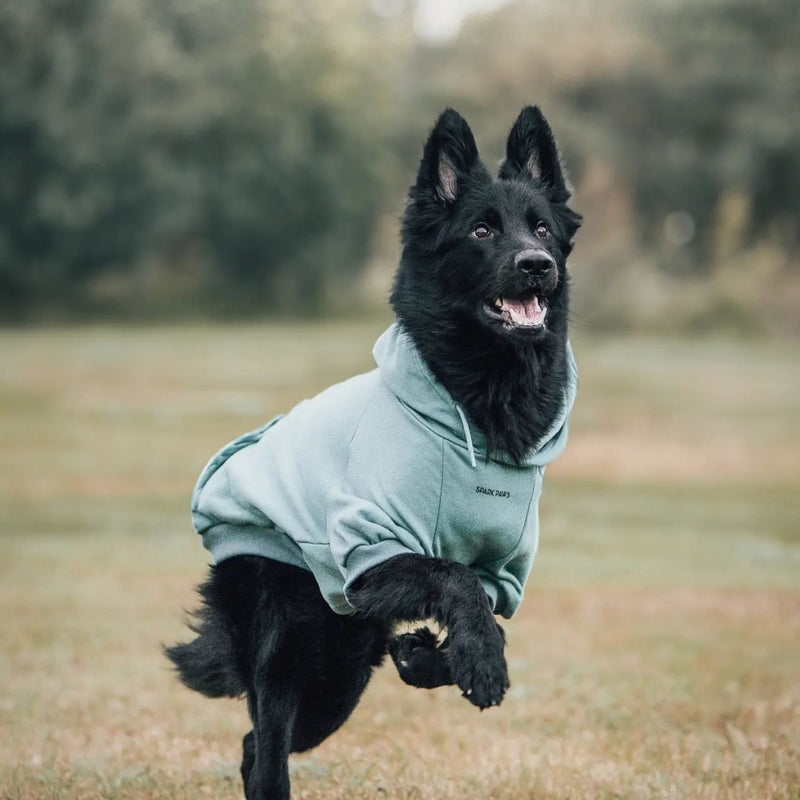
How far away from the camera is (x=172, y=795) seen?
5660 millimetres

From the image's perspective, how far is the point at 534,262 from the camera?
4.82 meters

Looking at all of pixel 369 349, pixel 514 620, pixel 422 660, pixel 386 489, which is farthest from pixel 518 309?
pixel 369 349

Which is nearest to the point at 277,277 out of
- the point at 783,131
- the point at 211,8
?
the point at 211,8

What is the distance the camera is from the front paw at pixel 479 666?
4.37 m

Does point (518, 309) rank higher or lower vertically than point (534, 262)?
lower

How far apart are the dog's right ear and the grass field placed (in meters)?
2.39

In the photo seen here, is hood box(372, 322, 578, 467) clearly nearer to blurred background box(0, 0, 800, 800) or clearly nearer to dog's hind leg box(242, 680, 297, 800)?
blurred background box(0, 0, 800, 800)

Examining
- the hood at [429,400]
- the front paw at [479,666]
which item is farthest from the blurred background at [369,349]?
the front paw at [479,666]

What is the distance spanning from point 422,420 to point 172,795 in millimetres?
2010

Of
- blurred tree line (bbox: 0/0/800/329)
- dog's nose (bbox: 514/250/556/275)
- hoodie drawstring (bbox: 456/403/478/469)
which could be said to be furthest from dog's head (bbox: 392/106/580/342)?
blurred tree line (bbox: 0/0/800/329)

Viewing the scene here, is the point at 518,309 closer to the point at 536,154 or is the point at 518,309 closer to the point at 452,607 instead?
the point at 536,154

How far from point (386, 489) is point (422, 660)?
57 cm

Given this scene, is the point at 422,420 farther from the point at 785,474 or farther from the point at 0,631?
the point at 785,474

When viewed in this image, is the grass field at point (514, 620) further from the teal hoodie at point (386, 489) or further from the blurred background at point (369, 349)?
the teal hoodie at point (386, 489)
